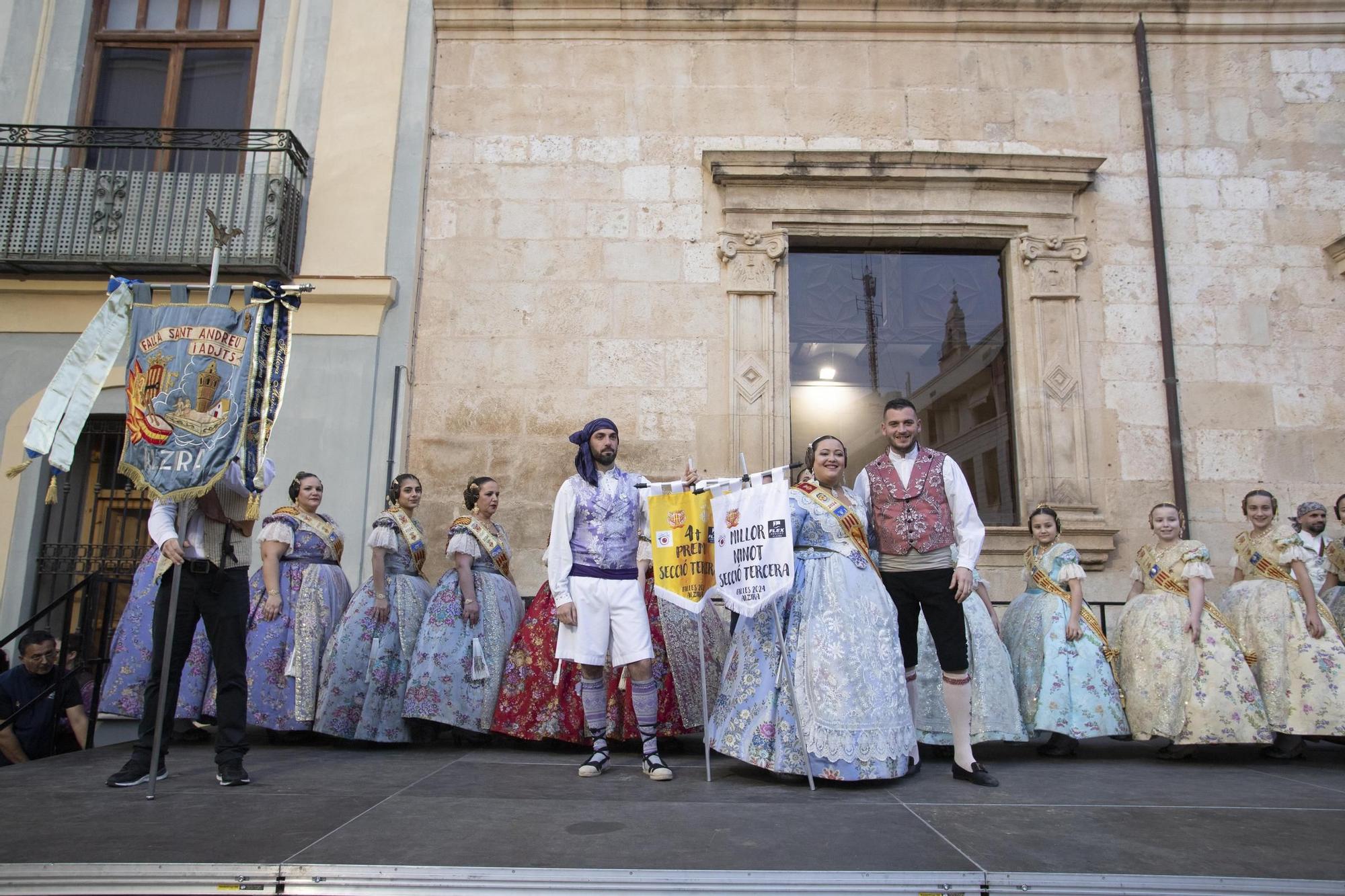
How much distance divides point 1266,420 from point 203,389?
345 inches

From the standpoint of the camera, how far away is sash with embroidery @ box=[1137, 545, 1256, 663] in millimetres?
6281

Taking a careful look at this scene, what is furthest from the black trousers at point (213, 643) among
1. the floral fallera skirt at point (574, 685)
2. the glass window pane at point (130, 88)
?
the glass window pane at point (130, 88)

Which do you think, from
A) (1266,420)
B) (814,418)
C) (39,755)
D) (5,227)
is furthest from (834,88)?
(39,755)

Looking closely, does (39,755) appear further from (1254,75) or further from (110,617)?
(1254,75)

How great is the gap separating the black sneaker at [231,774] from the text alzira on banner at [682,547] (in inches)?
91.4

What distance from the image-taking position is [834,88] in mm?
9547

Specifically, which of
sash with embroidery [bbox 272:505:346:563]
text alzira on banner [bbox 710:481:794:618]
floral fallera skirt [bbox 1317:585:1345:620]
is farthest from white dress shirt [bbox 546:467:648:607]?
floral fallera skirt [bbox 1317:585:1345:620]

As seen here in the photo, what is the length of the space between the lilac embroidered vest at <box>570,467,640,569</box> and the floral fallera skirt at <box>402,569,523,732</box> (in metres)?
1.57

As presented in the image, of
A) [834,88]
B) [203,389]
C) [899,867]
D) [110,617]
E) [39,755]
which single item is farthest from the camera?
[834,88]

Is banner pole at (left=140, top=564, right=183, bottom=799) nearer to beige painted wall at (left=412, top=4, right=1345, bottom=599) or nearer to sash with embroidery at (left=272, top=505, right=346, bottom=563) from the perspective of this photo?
sash with embroidery at (left=272, top=505, right=346, bottom=563)

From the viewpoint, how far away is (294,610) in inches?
263

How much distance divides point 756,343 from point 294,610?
460cm

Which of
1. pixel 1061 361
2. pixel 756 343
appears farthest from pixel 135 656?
pixel 1061 361

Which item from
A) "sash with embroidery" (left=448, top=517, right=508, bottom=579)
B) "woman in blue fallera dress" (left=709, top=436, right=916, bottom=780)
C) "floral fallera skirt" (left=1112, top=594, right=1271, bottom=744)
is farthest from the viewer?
"sash with embroidery" (left=448, top=517, right=508, bottom=579)
